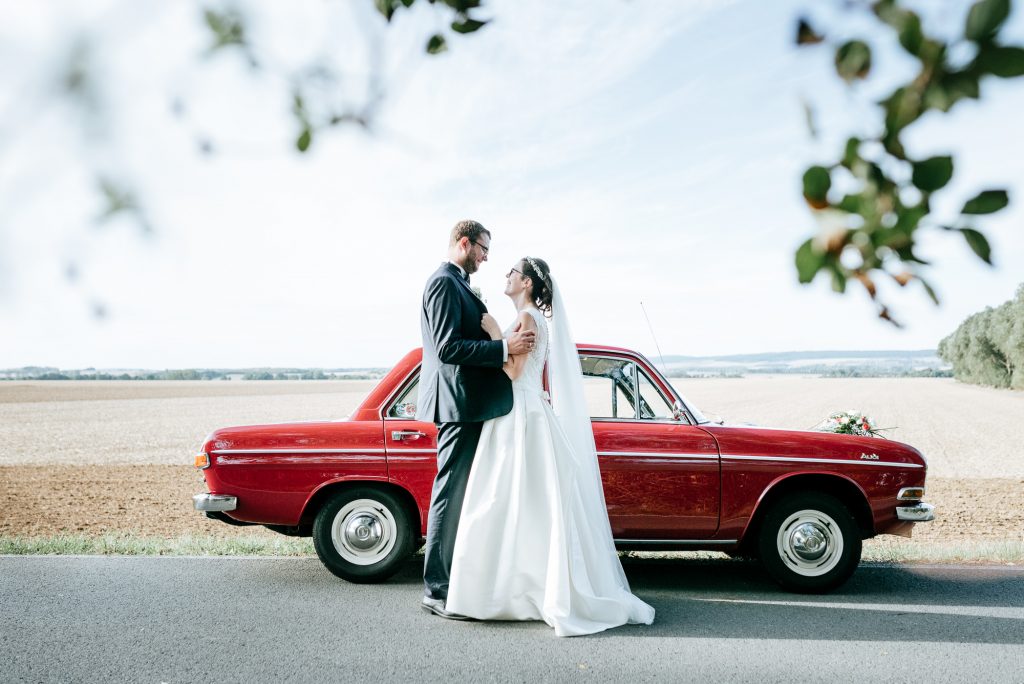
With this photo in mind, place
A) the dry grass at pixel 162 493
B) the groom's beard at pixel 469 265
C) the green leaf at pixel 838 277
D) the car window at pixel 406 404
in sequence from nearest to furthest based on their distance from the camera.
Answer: the green leaf at pixel 838 277 → the groom's beard at pixel 469 265 → the car window at pixel 406 404 → the dry grass at pixel 162 493

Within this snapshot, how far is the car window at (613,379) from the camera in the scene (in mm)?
5961

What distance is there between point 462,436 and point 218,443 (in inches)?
72.9

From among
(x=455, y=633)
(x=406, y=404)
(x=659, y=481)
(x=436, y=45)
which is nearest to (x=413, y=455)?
(x=406, y=404)

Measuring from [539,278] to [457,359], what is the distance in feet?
2.62

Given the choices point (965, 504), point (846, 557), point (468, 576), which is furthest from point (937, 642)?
point (965, 504)

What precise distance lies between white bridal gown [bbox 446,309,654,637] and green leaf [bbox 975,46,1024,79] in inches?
157

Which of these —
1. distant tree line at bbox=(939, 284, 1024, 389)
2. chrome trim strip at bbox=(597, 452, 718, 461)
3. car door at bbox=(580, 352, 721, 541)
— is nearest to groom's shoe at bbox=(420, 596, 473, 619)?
car door at bbox=(580, 352, 721, 541)

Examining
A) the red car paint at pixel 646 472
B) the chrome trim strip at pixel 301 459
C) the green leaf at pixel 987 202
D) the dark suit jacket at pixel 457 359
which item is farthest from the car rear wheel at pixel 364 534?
the green leaf at pixel 987 202

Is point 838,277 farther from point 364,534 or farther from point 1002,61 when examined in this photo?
point 364,534

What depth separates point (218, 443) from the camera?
565cm

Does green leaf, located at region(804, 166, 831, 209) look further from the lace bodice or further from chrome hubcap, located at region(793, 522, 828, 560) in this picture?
chrome hubcap, located at region(793, 522, 828, 560)

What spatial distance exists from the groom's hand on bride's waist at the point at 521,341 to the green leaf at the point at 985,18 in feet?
13.2

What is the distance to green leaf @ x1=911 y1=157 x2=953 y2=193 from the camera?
0.89 meters

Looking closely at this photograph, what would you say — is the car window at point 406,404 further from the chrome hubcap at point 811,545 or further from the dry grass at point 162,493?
the chrome hubcap at point 811,545
